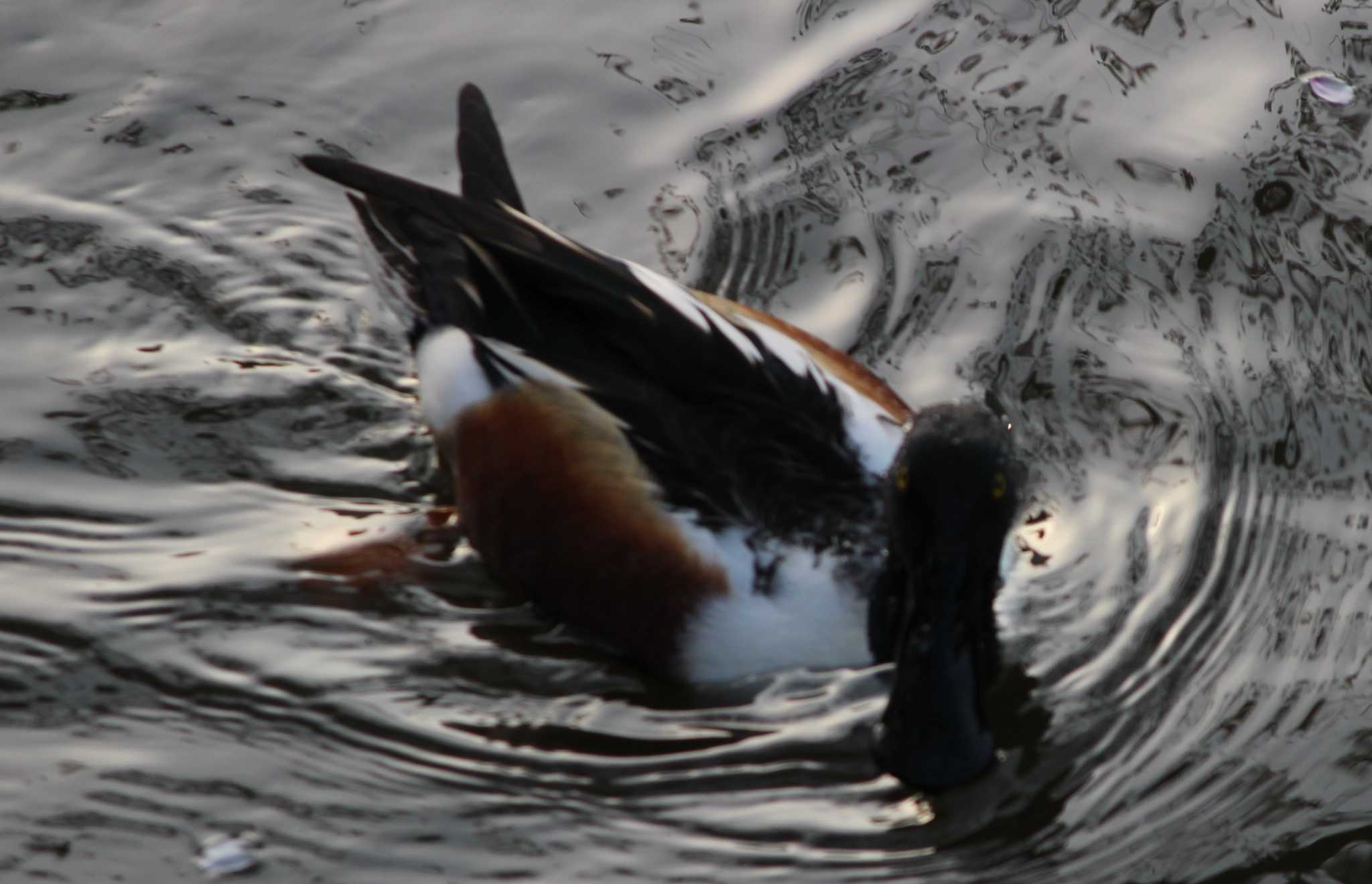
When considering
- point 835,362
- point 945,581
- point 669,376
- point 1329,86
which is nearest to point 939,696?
point 945,581

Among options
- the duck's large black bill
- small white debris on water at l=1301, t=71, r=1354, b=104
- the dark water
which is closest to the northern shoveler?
the duck's large black bill

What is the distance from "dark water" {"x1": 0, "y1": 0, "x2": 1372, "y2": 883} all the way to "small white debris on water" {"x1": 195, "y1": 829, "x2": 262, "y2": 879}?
5 centimetres

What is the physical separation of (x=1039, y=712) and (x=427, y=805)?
1.62 m

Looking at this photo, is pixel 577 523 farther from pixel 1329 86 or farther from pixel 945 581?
pixel 1329 86

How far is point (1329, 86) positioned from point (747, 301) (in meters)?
2.44

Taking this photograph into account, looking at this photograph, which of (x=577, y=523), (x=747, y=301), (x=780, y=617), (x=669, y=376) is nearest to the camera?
(x=780, y=617)

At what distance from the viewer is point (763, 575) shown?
16.8 feet

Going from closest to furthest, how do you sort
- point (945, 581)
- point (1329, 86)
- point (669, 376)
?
point (945, 581) < point (669, 376) < point (1329, 86)

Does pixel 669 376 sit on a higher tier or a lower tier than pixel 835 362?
lower

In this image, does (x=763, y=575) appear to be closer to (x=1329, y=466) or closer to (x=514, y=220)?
(x=514, y=220)

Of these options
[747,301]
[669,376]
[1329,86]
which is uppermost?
[1329,86]

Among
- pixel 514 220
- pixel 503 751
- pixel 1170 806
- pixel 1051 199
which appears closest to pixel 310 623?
pixel 503 751

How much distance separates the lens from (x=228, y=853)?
4.62 metres

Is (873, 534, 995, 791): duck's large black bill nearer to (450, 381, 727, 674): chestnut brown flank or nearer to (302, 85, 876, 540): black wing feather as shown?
(302, 85, 876, 540): black wing feather
